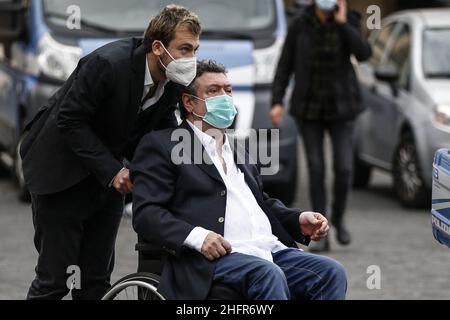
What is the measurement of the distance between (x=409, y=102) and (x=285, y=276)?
293 inches

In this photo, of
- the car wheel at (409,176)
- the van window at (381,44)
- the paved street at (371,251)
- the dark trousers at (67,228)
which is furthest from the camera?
the van window at (381,44)

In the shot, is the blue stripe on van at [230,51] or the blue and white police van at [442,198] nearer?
the blue and white police van at [442,198]

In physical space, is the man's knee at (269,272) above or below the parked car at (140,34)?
above

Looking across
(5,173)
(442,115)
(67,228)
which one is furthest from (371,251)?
(5,173)

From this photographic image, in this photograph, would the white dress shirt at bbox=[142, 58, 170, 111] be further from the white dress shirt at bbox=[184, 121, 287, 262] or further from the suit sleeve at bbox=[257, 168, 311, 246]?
the suit sleeve at bbox=[257, 168, 311, 246]

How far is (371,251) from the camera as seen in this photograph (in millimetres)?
10734

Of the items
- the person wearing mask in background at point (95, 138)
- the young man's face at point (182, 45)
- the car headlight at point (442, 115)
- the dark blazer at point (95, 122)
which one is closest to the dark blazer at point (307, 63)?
the car headlight at point (442, 115)

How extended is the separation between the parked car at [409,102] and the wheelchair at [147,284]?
6.72m

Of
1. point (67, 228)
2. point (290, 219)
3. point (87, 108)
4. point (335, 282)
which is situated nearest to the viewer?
Result: point (335, 282)

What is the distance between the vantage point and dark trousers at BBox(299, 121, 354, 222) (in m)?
10.6

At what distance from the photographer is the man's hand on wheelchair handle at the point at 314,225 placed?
6.00 meters

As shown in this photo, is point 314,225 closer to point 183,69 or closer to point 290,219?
point 290,219

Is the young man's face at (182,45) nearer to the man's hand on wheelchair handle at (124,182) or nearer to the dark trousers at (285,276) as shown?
the man's hand on wheelchair handle at (124,182)

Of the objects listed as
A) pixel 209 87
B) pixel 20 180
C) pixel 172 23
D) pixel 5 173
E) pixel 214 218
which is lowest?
pixel 5 173
